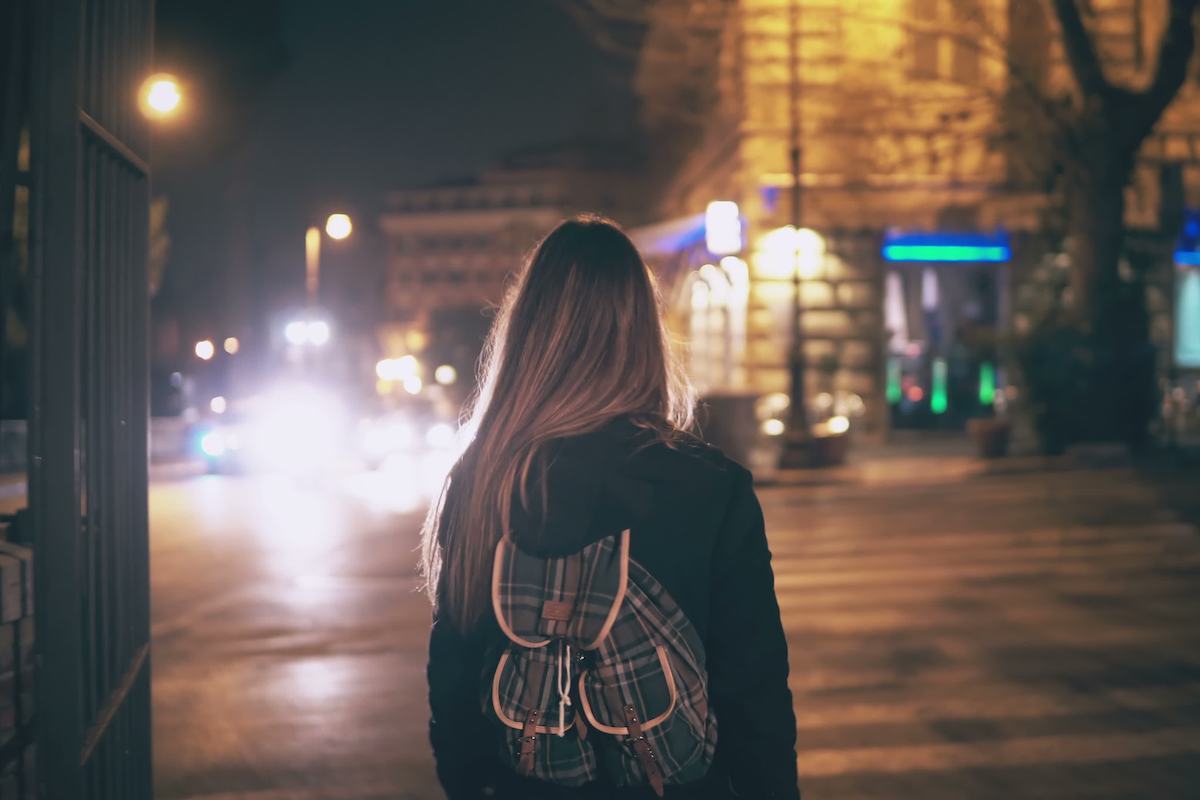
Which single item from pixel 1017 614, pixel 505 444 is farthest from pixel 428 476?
pixel 505 444

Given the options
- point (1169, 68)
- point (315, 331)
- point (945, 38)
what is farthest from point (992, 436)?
point (315, 331)

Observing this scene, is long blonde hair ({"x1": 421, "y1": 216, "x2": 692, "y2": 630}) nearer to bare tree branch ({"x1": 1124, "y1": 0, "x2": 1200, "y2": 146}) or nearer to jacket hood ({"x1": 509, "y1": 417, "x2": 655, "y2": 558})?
jacket hood ({"x1": 509, "y1": 417, "x2": 655, "y2": 558})

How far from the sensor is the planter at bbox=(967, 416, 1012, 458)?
2167cm

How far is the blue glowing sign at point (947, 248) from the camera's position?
96.1 ft

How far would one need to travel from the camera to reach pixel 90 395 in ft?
8.90

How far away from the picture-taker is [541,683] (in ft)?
7.27

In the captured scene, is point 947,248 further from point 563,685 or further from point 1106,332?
point 563,685

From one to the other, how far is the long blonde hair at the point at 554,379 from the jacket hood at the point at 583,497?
0.13 feet

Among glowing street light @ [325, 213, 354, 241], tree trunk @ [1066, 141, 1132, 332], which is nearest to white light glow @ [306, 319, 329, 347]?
glowing street light @ [325, 213, 354, 241]

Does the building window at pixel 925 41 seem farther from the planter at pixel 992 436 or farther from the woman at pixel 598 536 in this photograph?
the woman at pixel 598 536

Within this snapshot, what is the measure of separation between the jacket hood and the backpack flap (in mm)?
26

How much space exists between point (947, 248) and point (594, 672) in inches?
1135

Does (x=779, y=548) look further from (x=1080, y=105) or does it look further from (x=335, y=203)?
(x=335, y=203)

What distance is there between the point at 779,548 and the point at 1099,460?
32.0 feet
